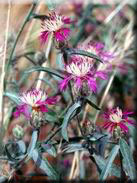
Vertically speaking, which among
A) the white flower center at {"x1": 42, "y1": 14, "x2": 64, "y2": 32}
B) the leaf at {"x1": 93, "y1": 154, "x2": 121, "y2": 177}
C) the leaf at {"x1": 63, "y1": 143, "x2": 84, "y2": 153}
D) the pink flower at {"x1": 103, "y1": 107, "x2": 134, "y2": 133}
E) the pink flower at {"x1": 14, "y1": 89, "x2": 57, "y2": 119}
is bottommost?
the leaf at {"x1": 93, "y1": 154, "x2": 121, "y2": 177}

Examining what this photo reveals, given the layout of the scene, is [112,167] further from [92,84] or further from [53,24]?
[53,24]

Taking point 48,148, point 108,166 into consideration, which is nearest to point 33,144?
point 48,148

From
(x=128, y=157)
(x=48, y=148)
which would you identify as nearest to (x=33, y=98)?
(x=48, y=148)

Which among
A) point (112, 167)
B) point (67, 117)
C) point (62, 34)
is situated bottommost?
point (112, 167)

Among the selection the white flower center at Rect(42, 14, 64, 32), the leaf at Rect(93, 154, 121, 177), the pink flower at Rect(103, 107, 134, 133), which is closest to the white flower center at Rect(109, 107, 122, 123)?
the pink flower at Rect(103, 107, 134, 133)

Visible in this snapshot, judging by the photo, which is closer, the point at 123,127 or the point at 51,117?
the point at 123,127

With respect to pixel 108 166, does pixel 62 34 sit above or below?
above

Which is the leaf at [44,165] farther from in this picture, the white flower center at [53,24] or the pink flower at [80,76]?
the white flower center at [53,24]

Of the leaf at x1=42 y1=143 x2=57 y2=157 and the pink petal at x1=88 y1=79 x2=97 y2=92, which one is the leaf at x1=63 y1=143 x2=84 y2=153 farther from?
the pink petal at x1=88 y1=79 x2=97 y2=92

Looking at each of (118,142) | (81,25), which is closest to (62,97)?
(118,142)
